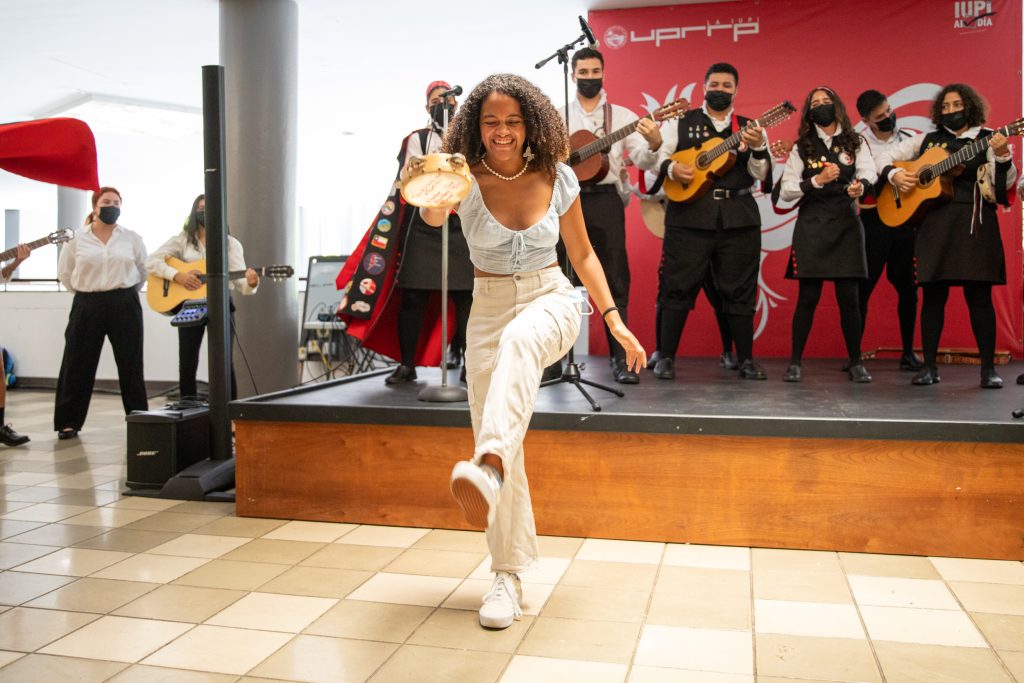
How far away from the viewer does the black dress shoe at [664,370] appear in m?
4.62

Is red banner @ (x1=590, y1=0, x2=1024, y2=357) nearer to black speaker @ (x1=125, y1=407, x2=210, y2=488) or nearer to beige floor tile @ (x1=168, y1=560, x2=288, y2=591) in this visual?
black speaker @ (x1=125, y1=407, x2=210, y2=488)

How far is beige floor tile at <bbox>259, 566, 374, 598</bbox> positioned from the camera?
2775mm

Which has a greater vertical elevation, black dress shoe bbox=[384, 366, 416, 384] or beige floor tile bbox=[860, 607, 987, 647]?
black dress shoe bbox=[384, 366, 416, 384]

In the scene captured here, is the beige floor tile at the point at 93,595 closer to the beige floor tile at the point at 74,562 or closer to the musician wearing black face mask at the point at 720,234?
the beige floor tile at the point at 74,562

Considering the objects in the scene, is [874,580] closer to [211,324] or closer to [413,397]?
[413,397]

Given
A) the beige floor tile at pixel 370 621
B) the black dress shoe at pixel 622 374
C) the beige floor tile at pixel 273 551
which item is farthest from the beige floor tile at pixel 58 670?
the black dress shoe at pixel 622 374

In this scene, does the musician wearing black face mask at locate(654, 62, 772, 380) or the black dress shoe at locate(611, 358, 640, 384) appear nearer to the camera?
the black dress shoe at locate(611, 358, 640, 384)

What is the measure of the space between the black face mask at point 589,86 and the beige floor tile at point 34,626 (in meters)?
3.46

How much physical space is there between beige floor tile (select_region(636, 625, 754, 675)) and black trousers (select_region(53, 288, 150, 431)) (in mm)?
4442

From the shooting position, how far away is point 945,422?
3.00 metres

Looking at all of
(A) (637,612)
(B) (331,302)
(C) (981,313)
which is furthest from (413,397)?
(B) (331,302)

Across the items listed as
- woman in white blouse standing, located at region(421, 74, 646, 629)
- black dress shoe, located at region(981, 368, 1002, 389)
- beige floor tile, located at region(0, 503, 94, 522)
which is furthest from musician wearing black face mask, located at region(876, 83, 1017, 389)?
beige floor tile, located at region(0, 503, 94, 522)

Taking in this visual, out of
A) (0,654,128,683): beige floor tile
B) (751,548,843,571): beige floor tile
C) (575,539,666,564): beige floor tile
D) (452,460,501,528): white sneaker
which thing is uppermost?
(452,460,501,528): white sneaker

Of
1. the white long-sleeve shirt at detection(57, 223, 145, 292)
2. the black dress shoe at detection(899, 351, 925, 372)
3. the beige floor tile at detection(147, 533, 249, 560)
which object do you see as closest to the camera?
the beige floor tile at detection(147, 533, 249, 560)
